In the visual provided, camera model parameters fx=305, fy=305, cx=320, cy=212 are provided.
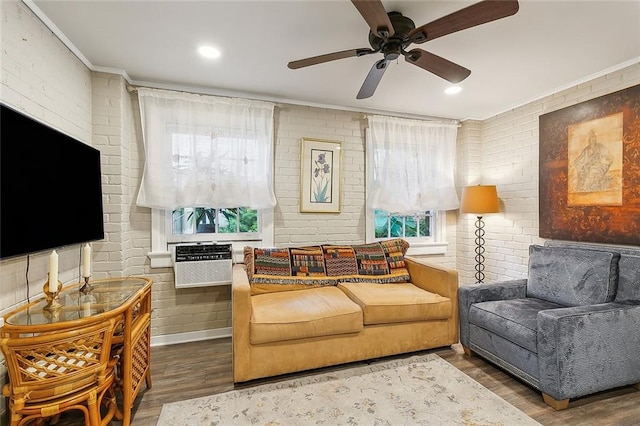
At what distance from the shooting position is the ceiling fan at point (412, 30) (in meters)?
1.36

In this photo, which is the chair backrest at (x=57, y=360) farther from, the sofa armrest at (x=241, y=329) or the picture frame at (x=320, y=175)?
the picture frame at (x=320, y=175)

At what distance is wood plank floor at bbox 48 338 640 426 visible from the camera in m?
1.81

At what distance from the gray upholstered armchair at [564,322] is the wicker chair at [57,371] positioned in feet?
8.12

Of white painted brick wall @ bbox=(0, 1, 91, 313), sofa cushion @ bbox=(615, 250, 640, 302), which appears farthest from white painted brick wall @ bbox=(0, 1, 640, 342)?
sofa cushion @ bbox=(615, 250, 640, 302)

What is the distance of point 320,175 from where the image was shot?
3.34 metres

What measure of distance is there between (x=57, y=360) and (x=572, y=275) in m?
3.30

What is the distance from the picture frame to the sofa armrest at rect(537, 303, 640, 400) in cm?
211

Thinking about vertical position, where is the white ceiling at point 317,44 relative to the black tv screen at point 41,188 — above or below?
above

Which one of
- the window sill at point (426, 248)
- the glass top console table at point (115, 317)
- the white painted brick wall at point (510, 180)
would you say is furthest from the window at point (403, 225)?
the glass top console table at point (115, 317)

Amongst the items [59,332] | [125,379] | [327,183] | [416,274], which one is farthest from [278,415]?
[327,183]

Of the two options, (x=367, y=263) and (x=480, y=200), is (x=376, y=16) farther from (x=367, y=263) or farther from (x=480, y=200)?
(x=480, y=200)

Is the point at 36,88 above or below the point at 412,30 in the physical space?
below

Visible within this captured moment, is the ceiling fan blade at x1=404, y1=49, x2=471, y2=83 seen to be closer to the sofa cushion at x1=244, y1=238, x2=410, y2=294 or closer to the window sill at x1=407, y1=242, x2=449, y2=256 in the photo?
the sofa cushion at x1=244, y1=238, x2=410, y2=294

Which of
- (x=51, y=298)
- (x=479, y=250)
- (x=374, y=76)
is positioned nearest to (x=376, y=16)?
(x=374, y=76)
